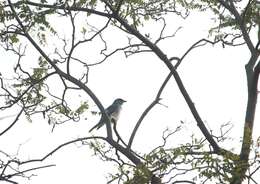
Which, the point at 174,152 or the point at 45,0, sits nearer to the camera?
the point at 174,152

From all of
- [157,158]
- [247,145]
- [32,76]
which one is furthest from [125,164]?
[32,76]

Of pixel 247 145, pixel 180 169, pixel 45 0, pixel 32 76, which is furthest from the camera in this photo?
pixel 32 76

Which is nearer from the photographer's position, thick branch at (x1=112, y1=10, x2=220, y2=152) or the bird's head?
thick branch at (x1=112, y1=10, x2=220, y2=152)

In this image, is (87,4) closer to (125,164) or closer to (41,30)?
(41,30)

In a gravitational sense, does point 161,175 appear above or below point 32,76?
below

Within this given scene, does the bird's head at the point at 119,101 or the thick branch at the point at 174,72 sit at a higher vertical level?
the bird's head at the point at 119,101

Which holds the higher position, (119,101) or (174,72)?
(119,101)

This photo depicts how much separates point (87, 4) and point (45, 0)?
0.68m

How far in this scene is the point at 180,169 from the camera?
7066 mm

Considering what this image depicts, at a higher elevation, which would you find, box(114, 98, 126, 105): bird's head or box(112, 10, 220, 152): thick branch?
box(114, 98, 126, 105): bird's head

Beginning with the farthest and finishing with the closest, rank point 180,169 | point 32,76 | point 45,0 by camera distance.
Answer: point 32,76 < point 45,0 < point 180,169

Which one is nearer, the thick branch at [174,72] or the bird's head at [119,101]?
the thick branch at [174,72]

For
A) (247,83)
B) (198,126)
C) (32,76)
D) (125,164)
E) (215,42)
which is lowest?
(125,164)

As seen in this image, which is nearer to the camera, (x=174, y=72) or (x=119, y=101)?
(x=174, y=72)
